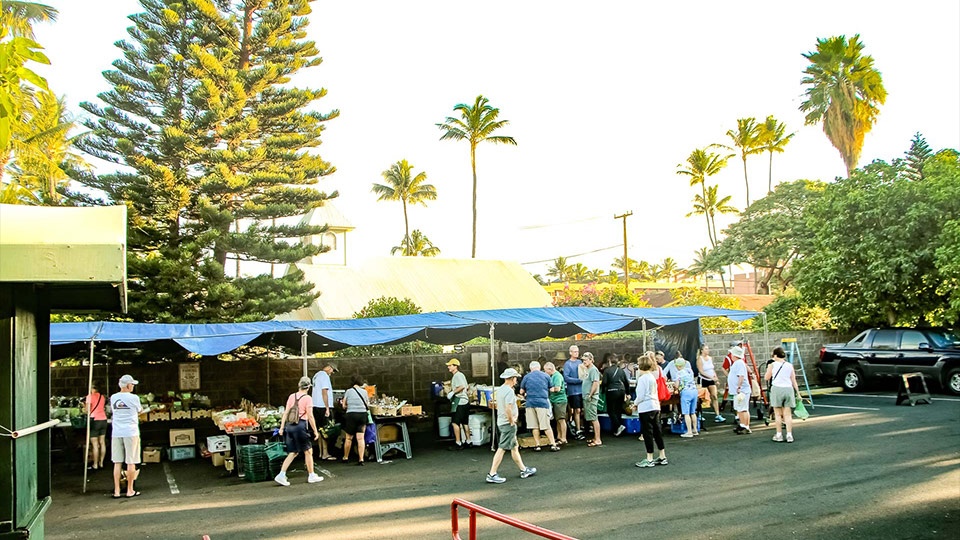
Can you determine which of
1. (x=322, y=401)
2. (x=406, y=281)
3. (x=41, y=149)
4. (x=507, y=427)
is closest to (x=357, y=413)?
(x=322, y=401)

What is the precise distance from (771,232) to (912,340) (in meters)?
18.1

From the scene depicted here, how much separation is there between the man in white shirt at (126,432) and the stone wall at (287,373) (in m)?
4.23

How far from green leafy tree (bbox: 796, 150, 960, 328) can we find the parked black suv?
0.94 metres

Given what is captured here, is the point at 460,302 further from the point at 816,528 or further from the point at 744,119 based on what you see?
the point at 816,528

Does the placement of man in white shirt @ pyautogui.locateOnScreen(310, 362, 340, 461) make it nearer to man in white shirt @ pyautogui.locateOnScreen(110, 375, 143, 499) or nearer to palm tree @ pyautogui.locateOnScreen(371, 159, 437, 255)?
man in white shirt @ pyautogui.locateOnScreen(110, 375, 143, 499)

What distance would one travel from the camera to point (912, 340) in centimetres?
1847

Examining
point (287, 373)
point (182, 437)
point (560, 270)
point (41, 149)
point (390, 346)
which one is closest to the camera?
A: point (182, 437)

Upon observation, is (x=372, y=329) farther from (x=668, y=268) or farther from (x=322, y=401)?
(x=668, y=268)

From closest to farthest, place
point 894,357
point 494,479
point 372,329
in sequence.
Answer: point 494,479
point 372,329
point 894,357

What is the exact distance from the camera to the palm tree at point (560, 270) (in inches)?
3317

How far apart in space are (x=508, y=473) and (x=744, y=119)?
3849 centimetres

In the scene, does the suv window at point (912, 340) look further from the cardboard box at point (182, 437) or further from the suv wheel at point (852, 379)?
the cardboard box at point (182, 437)

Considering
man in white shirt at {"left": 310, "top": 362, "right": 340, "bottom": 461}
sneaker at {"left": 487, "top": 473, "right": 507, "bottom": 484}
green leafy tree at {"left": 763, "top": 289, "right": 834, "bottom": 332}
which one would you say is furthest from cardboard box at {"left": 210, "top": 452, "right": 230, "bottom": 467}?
green leafy tree at {"left": 763, "top": 289, "right": 834, "bottom": 332}

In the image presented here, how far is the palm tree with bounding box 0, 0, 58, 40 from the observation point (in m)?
24.1
